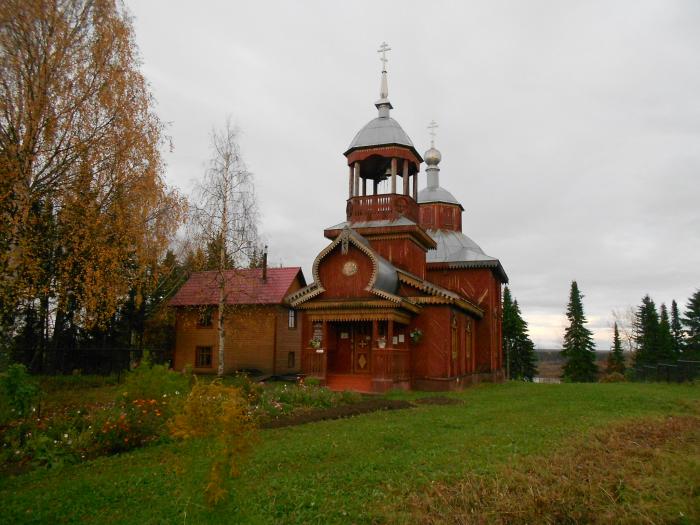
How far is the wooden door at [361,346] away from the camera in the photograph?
806 inches

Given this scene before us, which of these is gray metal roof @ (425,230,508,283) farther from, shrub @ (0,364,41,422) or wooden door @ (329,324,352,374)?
shrub @ (0,364,41,422)

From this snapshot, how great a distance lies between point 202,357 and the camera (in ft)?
102

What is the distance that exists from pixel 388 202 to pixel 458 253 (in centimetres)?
728

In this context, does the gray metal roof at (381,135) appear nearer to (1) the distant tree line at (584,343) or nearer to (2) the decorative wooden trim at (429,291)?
(2) the decorative wooden trim at (429,291)

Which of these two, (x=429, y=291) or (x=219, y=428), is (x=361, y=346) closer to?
(x=429, y=291)

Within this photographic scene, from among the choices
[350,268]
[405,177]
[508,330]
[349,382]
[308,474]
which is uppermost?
[405,177]

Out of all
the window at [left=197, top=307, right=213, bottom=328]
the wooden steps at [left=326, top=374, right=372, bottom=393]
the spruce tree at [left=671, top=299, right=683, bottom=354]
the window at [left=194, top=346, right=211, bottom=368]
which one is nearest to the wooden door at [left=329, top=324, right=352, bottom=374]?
the wooden steps at [left=326, top=374, right=372, bottom=393]

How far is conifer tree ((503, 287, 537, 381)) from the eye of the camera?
51.8m

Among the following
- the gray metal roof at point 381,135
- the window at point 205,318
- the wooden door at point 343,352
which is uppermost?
the gray metal roof at point 381,135

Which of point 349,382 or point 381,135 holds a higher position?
point 381,135

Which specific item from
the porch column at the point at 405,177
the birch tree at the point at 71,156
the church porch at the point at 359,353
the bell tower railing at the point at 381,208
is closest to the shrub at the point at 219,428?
the birch tree at the point at 71,156

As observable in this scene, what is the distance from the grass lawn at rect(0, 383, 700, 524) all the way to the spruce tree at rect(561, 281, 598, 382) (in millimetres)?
40852

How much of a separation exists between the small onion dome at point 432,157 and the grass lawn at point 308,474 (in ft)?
77.4

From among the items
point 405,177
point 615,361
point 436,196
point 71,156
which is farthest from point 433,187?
point 615,361
